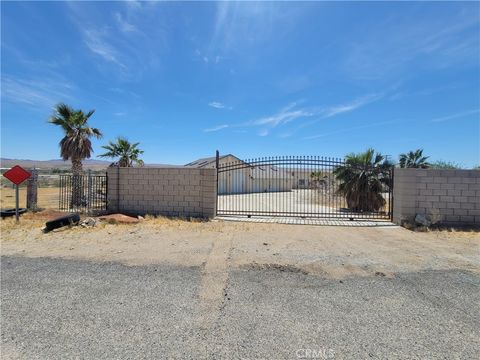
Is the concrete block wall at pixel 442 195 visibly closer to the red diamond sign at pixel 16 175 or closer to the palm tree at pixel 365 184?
the palm tree at pixel 365 184

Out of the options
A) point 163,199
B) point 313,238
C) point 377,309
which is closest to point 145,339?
point 377,309

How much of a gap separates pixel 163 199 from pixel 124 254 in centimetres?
505

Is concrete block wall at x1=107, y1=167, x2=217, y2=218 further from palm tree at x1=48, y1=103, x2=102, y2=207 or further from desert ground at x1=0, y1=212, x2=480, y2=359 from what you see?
palm tree at x1=48, y1=103, x2=102, y2=207

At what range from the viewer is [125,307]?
12.1 ft

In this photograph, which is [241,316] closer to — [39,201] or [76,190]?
[76,190]

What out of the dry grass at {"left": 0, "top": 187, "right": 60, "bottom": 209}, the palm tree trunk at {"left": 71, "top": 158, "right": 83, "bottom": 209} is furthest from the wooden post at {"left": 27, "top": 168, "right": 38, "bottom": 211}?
the palm tree trunk at {"left": 71, "top": 158, "right": 83, "bottom": 209}

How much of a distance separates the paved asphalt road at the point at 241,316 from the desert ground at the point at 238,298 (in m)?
0.02

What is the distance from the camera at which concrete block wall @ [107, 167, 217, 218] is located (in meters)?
10.9

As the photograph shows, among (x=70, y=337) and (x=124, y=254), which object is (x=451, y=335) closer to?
(x=70, y=337)

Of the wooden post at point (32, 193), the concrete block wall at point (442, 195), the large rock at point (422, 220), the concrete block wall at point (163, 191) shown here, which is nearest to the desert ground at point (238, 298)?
the large rock at point (422, 220)

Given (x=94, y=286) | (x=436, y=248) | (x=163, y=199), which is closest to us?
(x=94, y=286)

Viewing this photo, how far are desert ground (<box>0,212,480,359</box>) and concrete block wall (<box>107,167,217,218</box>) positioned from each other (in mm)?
3481

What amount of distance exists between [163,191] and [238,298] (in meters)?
7.91

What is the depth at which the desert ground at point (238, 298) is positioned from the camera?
9.46 ft
